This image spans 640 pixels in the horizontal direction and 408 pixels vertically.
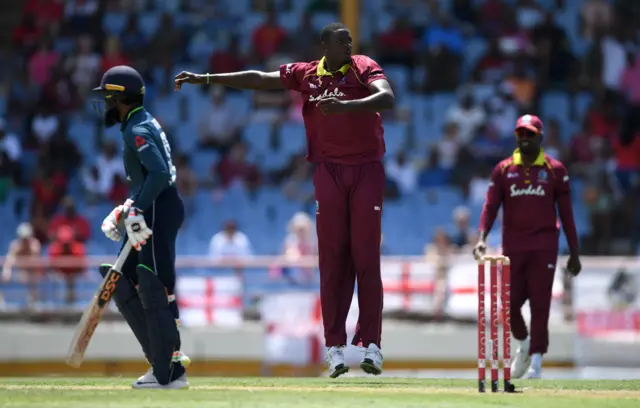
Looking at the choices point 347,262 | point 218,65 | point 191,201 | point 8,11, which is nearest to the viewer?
point 347,262

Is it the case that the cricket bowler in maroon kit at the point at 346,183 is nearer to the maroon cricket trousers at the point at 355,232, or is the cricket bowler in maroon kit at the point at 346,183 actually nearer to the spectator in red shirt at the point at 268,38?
the maroon cricket trousers at the point at 355,232

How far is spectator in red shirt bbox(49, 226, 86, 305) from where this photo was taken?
18.6 metres

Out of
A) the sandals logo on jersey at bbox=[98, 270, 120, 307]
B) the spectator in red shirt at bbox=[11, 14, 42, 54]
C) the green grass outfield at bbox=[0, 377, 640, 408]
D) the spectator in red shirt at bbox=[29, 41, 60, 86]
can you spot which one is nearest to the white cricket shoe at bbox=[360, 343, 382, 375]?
the green grass outfield at bbox=[0, 377, 640, 408]

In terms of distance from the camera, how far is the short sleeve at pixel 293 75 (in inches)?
413

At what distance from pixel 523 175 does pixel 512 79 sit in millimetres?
11209

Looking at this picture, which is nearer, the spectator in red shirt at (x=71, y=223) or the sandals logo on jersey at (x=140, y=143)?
the sandals logo on jersey at (x=140, y=143)

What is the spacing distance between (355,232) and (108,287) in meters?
1.82

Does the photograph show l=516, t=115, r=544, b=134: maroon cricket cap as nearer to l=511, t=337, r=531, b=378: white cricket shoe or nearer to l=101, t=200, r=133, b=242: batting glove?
l=511, t=337, r=531, b=378: white cricket shoe

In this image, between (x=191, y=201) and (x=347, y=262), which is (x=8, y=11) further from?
(x=347, y=262)

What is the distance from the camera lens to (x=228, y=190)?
21891 mm

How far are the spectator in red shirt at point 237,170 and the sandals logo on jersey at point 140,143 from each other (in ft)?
41.6

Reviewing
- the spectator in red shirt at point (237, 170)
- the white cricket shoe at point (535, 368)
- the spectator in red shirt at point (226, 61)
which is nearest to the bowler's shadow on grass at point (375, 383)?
the white cricket shoe at point (535, 368)

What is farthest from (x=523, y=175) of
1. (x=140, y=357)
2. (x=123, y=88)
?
(x=140, y=357)

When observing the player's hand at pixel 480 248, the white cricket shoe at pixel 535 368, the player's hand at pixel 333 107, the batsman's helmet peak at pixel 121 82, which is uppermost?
the batsman's helmet peak at pixel 121 82
